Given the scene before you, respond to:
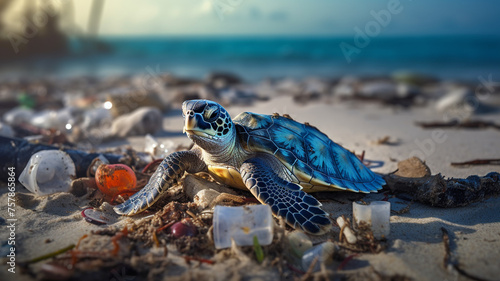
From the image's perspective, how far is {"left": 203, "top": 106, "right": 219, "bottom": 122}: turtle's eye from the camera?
246cm

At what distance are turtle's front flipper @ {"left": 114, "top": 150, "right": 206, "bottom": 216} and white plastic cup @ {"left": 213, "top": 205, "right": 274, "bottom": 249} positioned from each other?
2.14 ft

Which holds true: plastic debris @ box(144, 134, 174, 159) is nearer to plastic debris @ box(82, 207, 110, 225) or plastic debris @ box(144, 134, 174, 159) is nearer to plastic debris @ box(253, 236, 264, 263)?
plastic debris @ box(82, 207, 110, 225)

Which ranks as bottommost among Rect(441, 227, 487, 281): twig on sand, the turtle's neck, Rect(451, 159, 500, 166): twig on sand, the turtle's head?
Rect(441, 227, 487, 281): twig on sand

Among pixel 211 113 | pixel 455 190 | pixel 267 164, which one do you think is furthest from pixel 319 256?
pixel 455 190

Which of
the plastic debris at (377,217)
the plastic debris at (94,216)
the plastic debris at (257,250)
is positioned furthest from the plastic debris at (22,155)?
the plastic debris at (377,217)

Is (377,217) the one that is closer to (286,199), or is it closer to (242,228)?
(286,199)

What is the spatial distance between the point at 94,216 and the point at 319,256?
1650 millimetres

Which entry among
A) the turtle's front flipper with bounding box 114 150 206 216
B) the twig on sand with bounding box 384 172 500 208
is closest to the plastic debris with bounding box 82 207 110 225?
the turtle's front flipper with bounding box 114 150 206 216

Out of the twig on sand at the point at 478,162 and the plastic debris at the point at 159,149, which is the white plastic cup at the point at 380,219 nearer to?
the twig on sand at the point at 478,162

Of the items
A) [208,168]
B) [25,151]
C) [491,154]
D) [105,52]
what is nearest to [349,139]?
[491,154]

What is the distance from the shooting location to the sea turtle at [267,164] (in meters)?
2.31

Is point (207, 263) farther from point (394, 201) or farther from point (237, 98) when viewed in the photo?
point (237, 98)

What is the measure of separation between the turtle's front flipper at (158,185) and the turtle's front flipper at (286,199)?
1.71 ft

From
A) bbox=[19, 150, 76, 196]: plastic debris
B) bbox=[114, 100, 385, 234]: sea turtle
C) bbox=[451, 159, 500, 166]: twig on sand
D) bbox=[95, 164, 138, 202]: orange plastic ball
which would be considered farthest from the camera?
bbox=[451, 159, 500, 166]: twig on sand
